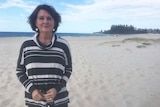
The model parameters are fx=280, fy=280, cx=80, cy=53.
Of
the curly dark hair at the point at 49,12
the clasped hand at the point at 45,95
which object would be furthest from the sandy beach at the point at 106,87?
the curly dark hair at the point at 49,12

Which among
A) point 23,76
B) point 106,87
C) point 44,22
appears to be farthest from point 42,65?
point 106,87

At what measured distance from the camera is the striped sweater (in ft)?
8.11

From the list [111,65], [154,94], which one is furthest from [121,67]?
[154,94]

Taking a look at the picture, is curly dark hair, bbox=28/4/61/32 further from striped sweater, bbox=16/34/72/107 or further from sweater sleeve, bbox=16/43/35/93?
sweater sleeve, bbox=16/43/35/93

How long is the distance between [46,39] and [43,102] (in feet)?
1.87

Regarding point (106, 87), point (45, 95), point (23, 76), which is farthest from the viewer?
point (106, 87)

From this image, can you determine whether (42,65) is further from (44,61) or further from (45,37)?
(45,37)

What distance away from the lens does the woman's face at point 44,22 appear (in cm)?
250

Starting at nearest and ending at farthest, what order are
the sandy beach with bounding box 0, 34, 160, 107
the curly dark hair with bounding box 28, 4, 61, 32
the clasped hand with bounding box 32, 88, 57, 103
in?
1. the clasped hand with bounding box 32, 88, 57, 103
2. the curly dark hair with bounding box 28, 4, 61, 32
3. the sandy beach with bounding box 0, 34, 160, 107

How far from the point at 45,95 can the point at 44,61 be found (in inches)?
11.7

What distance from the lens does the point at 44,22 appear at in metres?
2.50

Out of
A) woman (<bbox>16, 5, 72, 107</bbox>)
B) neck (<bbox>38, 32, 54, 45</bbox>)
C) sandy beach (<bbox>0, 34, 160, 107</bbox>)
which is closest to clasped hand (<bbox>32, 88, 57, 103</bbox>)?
woman (<bbox>16, 5, 72, 107</bbox>)

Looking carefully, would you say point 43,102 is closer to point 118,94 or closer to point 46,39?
point 46,39

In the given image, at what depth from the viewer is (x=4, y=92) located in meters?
5.91
